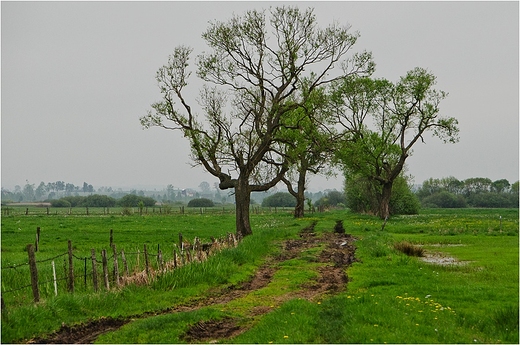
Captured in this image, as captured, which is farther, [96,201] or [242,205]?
[96,201]

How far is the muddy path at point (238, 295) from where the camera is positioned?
11.5 meters

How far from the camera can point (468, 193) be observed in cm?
13425

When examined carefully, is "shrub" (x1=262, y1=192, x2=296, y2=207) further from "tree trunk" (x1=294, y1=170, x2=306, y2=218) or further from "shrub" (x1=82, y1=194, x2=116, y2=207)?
"tree trunk" (x1=294, y1=170, x2=306, y2=218)

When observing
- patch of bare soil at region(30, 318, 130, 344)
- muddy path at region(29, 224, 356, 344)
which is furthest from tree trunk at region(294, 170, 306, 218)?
patch of bare soil at region(30, 318, 130, 344)

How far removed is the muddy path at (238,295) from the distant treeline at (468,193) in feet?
324

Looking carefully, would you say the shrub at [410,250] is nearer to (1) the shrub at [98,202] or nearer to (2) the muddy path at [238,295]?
(2) the muddy path at [238,295]

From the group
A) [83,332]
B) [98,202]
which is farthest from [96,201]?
[83,332]

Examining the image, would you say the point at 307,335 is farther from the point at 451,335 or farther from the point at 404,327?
the point at 451,335

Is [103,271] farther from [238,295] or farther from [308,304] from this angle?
[308,304]

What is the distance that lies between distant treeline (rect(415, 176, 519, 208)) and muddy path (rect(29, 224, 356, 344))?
9880cm

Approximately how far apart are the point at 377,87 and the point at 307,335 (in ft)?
161

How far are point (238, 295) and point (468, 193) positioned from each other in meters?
132

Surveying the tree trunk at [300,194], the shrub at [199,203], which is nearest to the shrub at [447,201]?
the shrub at [199,203]

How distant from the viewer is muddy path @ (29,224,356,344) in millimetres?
11484
